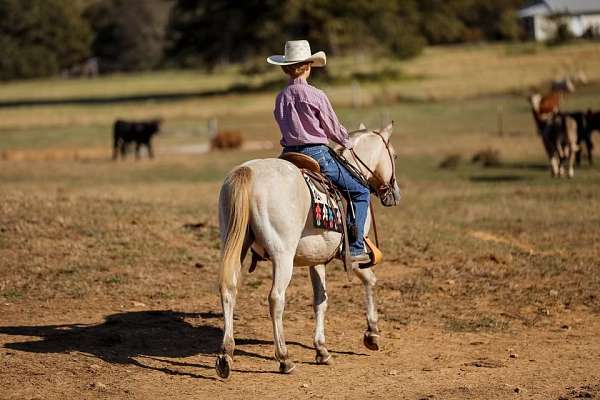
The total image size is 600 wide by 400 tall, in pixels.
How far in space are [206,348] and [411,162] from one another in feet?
73.3

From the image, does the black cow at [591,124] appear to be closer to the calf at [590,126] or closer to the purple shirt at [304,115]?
the calf at [590,126]

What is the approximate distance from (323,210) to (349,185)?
531 mm

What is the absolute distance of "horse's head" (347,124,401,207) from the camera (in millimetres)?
10445

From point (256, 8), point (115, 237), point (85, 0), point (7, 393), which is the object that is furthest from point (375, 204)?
point (85, 0)

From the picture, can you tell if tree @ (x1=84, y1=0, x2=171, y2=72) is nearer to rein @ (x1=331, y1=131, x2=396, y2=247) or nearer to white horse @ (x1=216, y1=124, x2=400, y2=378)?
rein @ (x1=331, y1=131, x2=396, y2=247)

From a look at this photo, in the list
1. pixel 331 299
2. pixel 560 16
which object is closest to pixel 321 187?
pixel 331 299

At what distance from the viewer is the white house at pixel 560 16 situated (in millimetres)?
49719

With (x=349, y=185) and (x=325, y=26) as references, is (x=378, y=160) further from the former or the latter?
(x=325, y=26)

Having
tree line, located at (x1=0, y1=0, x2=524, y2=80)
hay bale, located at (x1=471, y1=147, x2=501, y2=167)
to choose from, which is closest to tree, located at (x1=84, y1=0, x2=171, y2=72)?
tree line, located at (x1=0, y1=0, x2=524, y2=80)

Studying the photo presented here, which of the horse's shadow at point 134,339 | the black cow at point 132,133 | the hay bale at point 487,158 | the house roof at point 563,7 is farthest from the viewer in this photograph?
the house roof at point 563,7

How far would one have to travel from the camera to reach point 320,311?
10.1m

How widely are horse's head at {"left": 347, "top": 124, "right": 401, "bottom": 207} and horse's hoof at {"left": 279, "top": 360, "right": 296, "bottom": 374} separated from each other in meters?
2.05

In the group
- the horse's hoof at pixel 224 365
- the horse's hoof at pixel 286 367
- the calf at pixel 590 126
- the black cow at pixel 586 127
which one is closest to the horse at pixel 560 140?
the black cow at pixel 586 127

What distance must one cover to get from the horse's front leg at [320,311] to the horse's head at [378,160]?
99 centimetres
